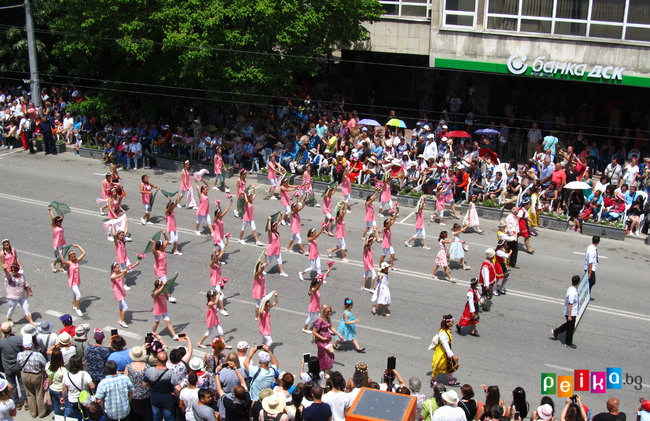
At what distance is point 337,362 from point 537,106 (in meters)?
18.0

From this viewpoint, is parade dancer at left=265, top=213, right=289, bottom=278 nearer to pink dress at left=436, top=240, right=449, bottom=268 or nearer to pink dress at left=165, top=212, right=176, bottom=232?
pink dress at left=165, top=212, right=176, bottom=232

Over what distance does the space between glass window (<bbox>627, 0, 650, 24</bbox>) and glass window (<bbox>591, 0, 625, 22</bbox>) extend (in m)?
0.26

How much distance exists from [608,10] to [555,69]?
8.76 feet


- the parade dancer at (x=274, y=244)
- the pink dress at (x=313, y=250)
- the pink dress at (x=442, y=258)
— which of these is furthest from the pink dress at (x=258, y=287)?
the pink dress at (x=442, y=258)

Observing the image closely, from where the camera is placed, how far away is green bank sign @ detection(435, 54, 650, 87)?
940 inches

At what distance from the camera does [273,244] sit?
1614 cm

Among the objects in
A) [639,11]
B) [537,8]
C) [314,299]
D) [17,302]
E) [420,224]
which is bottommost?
[17,302]

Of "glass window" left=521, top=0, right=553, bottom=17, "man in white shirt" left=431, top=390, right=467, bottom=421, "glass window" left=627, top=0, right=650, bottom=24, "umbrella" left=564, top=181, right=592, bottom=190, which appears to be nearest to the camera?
"man in white shirt" left=431, top=390, right=467, bottom=421

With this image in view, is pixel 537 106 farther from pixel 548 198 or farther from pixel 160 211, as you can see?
pixel 160 211

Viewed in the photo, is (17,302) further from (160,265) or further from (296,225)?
(296,225)

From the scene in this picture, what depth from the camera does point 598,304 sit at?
15758 millimetres

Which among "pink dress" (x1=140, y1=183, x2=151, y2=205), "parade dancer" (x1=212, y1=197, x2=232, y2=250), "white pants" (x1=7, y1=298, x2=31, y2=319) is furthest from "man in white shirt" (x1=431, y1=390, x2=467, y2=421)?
"pink dress" (x1=140, y1=183, x2=151, y2=205)

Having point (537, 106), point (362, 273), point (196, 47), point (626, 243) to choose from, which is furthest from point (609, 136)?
point (196, 47)

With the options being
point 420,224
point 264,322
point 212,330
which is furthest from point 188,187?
point 264,322
